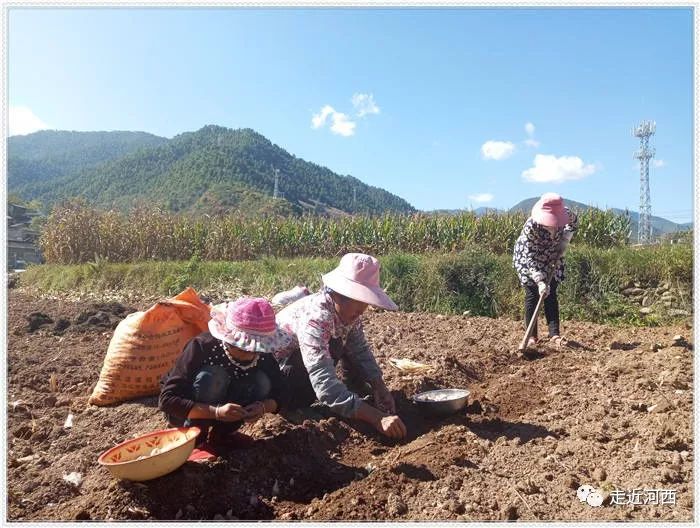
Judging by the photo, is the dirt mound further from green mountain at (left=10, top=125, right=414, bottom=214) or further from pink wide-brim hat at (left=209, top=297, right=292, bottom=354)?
green mountain at (left=10, top=125, right=414, bottom=214)

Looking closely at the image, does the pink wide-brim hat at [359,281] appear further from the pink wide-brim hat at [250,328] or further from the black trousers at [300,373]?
the black trousers at [300,373]

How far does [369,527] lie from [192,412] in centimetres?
96

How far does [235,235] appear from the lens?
14.2 meters

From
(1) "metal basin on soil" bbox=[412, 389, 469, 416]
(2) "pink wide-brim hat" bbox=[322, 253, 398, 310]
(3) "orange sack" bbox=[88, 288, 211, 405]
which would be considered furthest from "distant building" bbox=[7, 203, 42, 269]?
(2) "pink wide-brim hat" bbox=[322, 253, 398, 310]

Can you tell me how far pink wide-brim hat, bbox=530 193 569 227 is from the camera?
15.6 feet

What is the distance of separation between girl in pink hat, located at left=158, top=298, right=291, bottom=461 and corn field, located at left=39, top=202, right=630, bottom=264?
10.6 metres

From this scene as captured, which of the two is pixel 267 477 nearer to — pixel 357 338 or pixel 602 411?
pixel 357 338

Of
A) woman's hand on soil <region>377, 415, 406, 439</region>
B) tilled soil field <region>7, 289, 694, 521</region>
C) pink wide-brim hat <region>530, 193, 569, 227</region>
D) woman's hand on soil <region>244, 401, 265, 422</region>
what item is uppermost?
pink wide-brim hat <region>530, 193, 569, 227</region>

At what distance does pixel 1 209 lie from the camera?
2758 mm

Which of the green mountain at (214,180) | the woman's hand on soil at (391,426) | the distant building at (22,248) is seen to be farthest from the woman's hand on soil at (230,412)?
the green mountain at (214,180)

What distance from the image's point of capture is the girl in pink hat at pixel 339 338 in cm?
270

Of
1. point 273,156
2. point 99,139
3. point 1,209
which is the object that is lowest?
point 1,209

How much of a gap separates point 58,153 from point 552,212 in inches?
5745

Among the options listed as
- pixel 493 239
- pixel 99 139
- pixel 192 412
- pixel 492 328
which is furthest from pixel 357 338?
pixel 99 139
